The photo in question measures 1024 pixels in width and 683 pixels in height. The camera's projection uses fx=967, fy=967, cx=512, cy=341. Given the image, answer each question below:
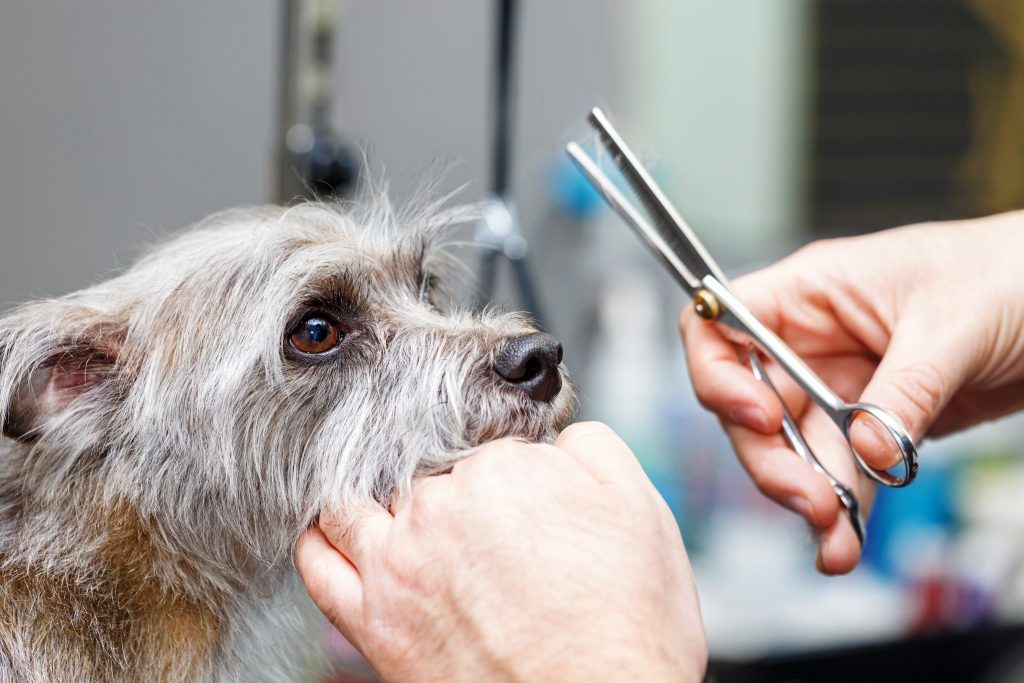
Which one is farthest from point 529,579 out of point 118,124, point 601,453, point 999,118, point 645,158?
point 999,118

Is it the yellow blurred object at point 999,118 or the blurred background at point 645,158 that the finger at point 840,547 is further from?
the yellow blurred object at point 999,118

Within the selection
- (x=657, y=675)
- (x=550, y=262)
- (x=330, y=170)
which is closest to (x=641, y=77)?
(x=550, y=262)

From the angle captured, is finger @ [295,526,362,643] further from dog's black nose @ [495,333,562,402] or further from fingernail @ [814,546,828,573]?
fingernail @ [814,546,828,573]

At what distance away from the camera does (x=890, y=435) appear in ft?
2.54

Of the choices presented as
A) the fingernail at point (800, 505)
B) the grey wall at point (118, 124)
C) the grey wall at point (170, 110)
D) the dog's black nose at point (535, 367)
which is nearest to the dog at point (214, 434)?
the dog's black nose at point (535, 367)

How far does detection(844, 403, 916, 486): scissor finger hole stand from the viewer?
765 mm

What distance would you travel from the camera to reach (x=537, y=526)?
60 centimetres

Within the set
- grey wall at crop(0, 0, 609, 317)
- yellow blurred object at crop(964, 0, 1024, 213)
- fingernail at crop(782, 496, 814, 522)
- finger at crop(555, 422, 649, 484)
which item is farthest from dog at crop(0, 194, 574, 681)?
yellow blurred object at crop(964, 0, 1024, 213)

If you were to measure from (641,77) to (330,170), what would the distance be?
4.01 ft

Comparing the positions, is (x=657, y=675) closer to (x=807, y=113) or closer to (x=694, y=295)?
(x=694, y=295)

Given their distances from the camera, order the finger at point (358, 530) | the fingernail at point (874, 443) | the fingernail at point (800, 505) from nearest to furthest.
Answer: the finger at point (358, 530)
the fingernail at point (874, 443)
the fingernail at point (800, 505)

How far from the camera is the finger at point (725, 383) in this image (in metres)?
0.91

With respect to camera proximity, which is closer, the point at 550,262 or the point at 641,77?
the point at 550,262

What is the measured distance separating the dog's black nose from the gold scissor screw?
0.51ft
